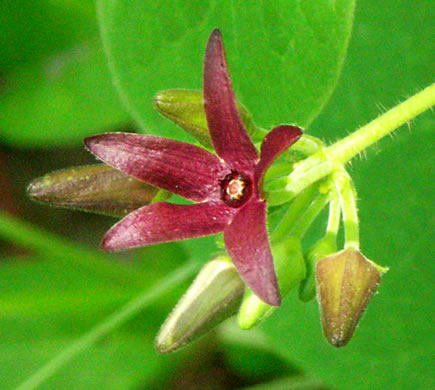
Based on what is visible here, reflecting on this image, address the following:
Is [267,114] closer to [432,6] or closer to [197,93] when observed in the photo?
[197,93]

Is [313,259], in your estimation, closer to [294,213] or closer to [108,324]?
[294,213]

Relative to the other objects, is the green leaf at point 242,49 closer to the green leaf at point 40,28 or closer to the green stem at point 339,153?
the green stem at point 339,153

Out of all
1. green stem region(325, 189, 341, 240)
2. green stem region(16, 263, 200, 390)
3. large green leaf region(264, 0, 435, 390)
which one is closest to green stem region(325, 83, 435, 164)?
green stem region(325, 189, 341, 240)

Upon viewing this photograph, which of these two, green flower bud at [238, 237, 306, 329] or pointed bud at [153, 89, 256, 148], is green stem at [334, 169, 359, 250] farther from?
pointed bud at [153, 89, 256, 148]

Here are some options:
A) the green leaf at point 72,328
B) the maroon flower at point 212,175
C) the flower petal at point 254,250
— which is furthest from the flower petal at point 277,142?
the green leaf at point 72,328

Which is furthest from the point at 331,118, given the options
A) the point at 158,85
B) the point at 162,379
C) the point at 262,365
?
the point at 162,379

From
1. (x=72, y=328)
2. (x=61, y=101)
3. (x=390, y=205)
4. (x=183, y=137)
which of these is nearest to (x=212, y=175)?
(x=183, y=137)
